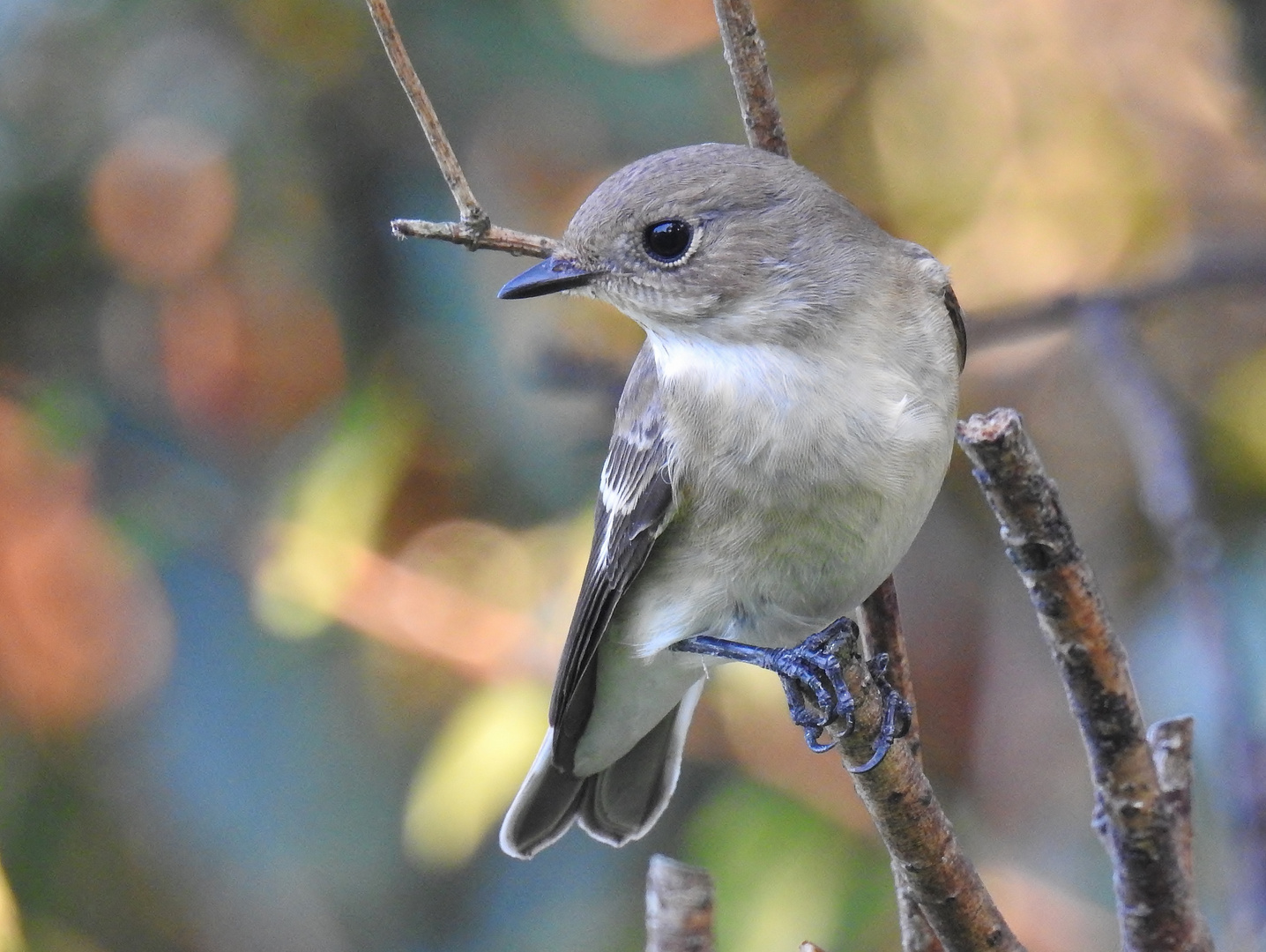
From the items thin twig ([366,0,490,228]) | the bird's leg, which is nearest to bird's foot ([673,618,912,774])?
the bird's leg

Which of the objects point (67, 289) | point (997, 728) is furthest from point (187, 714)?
point (997, 728)

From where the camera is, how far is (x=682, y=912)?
1766 millimetres

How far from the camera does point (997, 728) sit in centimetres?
370

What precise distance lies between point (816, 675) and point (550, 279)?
766mm

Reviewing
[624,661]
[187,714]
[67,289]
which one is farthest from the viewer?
[67,289]

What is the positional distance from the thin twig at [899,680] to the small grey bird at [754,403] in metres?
0.04

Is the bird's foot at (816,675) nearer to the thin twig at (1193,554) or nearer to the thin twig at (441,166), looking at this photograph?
the thin twig at (441,166)

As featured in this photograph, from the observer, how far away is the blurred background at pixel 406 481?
3.34 metres

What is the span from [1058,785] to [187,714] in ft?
7.21

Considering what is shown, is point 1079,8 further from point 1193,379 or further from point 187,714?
point 187,714

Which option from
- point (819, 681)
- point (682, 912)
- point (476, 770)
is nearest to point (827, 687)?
point (819, 681)

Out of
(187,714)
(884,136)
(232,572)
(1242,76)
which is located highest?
(1242,76)

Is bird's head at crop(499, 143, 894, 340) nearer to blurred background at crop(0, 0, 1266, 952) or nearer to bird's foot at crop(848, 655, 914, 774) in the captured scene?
bird's foot at crop(848, 655, 914, 774)

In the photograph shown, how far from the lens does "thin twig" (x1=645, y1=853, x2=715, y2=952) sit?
1.76 metres
